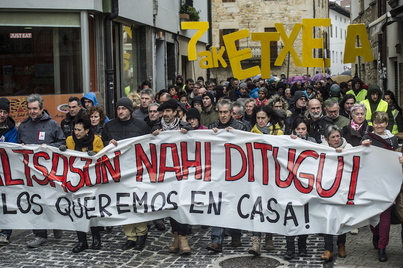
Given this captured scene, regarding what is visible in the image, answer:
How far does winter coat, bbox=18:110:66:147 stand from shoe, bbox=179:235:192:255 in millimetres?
2000

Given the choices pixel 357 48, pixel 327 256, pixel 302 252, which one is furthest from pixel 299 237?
pixel 357 48

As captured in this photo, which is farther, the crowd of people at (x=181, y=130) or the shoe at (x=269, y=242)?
the shoe at (x=269, y=242)

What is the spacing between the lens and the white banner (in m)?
8.17

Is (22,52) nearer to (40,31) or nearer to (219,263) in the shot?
(40,31)

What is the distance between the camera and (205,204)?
8.66m

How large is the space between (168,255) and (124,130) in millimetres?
1674

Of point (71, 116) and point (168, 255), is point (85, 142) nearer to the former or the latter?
point (71, 116)

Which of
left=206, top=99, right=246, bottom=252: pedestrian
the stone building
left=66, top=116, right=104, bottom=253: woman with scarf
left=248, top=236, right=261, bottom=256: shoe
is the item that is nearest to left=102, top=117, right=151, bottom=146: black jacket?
left=66, top=116, right=104, bottom=253: woman with scarf

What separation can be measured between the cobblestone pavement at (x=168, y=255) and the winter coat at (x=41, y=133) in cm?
125

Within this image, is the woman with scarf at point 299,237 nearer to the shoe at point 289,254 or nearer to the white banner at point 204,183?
the shoe at point 289,254

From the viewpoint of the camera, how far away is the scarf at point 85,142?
29.8 feet

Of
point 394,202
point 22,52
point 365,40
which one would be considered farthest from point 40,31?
point 394,202

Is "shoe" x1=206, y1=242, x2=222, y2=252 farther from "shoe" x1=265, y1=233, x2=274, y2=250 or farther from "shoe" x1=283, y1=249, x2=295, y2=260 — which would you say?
"shoe" x1=283, y1=249, x2=295, y2=260

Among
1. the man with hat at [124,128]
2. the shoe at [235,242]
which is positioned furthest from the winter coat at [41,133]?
the shoe at [235,242]
